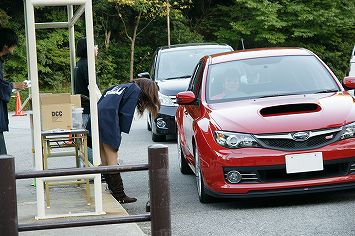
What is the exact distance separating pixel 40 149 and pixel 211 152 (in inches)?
66.4

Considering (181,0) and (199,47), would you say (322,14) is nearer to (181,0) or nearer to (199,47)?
(181,0)

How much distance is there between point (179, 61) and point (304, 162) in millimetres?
8435

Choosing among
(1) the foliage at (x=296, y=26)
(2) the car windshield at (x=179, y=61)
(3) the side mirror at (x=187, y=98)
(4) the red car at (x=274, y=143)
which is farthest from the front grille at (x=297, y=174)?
(1) the foliage at (x=296, y=26)

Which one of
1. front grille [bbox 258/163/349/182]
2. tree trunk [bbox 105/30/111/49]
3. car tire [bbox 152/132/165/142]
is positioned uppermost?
tree trunk [bbox 105/30/111/49]

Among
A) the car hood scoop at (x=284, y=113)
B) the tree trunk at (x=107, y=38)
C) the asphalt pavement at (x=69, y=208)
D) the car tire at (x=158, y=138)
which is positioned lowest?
the car tire at (x=158, y=138)

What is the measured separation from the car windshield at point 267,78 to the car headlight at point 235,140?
102 cm

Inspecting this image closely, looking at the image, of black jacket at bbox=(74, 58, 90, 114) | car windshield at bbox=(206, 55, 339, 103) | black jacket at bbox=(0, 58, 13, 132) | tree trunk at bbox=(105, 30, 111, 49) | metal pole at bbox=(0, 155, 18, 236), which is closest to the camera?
metal pole at bbox=(0, 155, 18, 236)

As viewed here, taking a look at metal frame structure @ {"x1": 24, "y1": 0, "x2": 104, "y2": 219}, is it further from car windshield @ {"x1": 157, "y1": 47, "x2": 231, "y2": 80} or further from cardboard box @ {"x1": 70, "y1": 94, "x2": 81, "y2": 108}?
car windshield @ {"x1": 157, "y1": 47, "x2": 231, "y2": 80}

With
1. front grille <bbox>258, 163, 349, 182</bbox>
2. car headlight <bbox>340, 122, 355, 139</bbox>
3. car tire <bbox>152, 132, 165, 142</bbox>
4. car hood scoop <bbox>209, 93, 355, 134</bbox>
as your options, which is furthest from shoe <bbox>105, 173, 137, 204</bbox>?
car tire <bbox>152, 132, 165, 142</bbox>

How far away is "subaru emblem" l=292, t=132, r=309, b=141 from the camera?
8484 millimetres

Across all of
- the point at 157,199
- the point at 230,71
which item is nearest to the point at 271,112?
the point at 230,71

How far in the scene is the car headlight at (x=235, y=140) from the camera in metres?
8.50

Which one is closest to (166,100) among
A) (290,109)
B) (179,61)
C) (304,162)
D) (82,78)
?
(179,61)

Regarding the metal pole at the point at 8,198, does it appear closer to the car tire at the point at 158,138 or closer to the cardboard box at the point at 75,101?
the cardboard box at the point at 75,101
